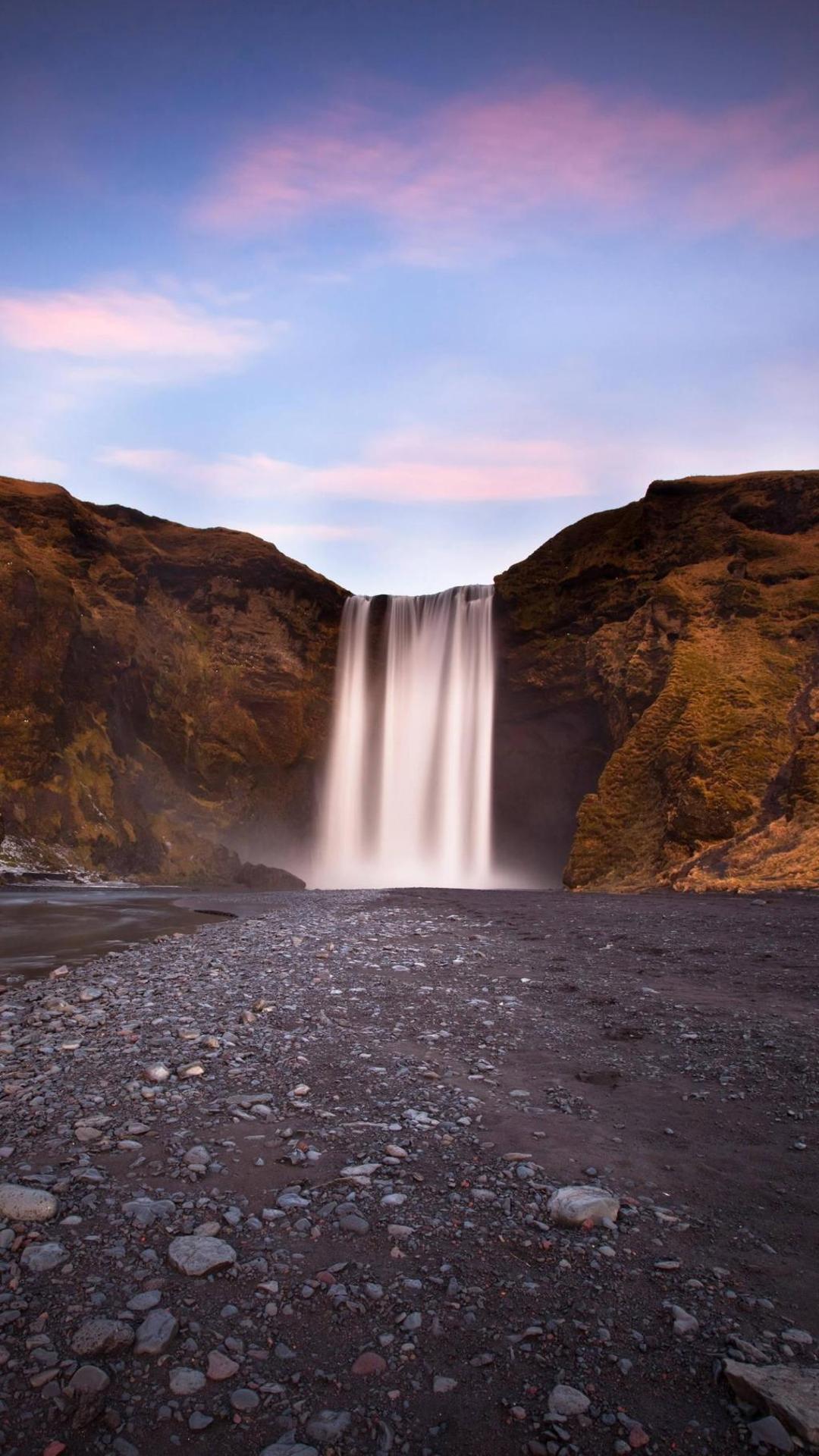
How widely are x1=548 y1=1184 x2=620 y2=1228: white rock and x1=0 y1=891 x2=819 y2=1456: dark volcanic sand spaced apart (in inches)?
3.1

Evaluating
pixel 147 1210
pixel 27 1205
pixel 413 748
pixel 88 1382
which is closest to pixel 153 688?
pixel 413 748

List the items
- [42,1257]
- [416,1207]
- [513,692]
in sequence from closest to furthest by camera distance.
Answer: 1. [42,1257]
2. [416,1207]
3. [513,692]

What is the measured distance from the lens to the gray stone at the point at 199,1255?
10.6 ft

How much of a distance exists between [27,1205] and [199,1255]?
40.4 inches

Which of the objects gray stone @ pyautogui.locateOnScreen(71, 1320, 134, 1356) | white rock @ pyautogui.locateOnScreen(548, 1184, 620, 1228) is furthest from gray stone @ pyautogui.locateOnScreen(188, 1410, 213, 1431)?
white rock @ pyautogui.locateOnScreen(548, 1184, 620, 1228)

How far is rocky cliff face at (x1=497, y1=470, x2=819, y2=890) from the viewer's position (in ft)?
75.8

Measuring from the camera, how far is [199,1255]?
131 inches

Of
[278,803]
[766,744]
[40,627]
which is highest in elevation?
[40,627]

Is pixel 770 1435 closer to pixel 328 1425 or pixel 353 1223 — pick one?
pixel 328 1425

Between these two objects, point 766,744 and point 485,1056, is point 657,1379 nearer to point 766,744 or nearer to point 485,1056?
point 485,1056

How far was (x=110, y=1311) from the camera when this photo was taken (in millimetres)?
2963

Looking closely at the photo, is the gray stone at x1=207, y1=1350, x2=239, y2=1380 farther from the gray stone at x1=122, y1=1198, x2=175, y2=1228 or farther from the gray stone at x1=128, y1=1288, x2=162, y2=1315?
the gray stone at x1=122, y1=1198, x2=175, y2=1228

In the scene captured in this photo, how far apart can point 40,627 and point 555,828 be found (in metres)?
29.5

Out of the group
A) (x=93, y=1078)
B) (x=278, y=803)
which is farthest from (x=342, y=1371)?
(x=278, y=803)
